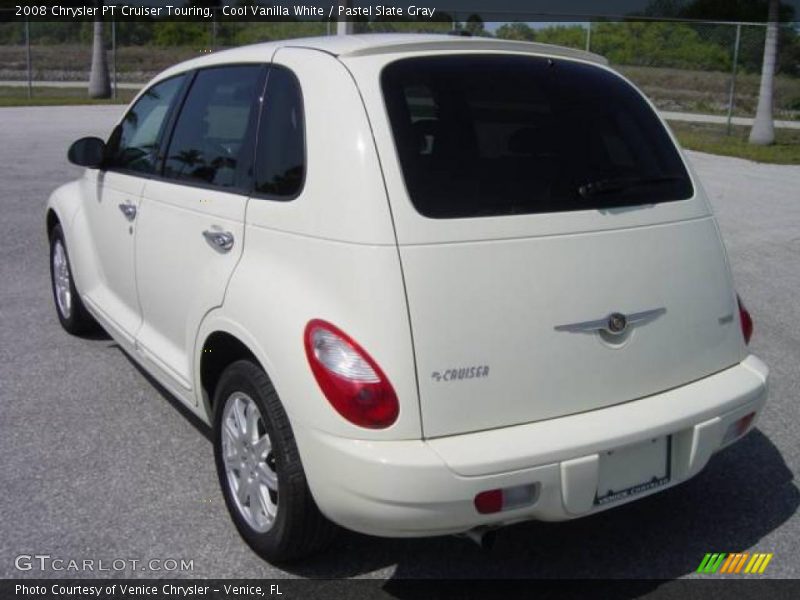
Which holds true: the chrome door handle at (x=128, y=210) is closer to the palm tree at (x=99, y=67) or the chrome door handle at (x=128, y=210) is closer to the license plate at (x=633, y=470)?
the license plate at (x=633, y=470)

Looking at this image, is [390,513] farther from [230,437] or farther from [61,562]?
[61,562]

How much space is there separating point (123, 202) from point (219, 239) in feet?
4.05

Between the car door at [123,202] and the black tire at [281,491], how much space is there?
4.31 ft

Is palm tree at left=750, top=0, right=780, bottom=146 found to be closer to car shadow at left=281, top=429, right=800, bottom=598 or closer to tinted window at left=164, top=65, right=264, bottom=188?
car shadow at left=281, top=429, right=800, bottom=598

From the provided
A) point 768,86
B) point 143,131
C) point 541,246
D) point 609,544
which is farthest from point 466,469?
point 768,86

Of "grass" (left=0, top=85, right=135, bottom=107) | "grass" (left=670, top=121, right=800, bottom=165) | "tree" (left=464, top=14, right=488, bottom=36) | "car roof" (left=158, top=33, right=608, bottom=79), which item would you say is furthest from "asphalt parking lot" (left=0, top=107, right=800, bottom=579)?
"grass" (left=0, top=85, right=135, bottom=107)

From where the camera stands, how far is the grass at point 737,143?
16.7m

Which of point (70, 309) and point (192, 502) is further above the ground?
point (70, 309)

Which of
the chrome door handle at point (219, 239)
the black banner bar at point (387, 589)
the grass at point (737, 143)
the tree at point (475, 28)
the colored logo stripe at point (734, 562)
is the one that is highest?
the tree at point (475, 28)

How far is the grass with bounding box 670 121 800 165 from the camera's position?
1670cm

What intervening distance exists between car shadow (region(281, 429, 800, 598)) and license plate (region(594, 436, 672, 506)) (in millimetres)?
410

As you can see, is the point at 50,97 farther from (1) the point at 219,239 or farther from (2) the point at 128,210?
(1) the point at 219,239

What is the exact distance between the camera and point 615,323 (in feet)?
9.34

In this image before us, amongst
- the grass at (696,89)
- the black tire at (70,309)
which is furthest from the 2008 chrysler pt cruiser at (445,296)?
the grass at (696,89)
